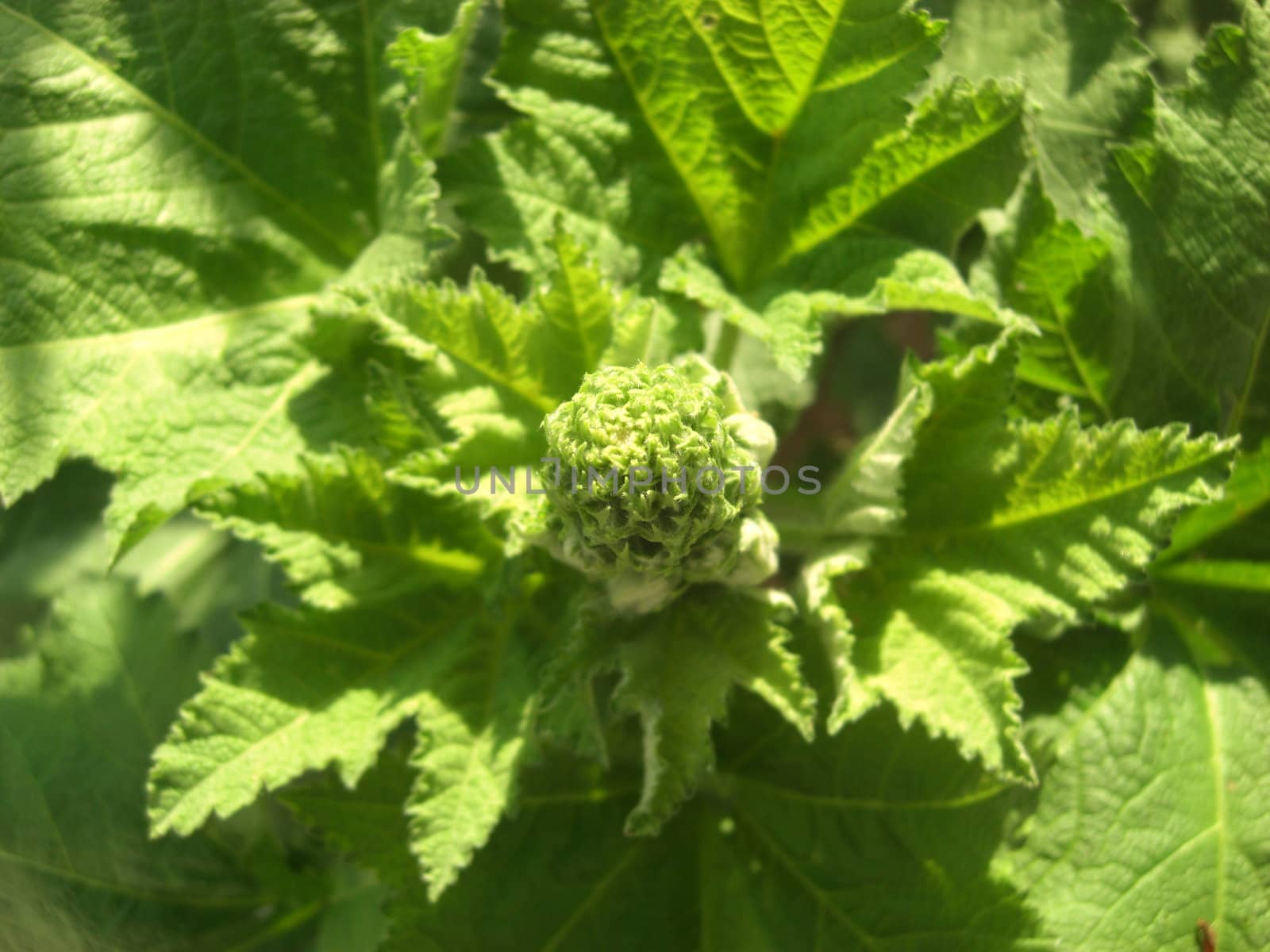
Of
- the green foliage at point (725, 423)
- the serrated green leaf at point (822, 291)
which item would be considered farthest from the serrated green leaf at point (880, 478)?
the serrated green leaf at point (822, 291)

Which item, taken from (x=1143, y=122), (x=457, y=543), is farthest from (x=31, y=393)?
(x=1143, y=122)

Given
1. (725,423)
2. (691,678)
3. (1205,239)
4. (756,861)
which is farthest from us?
(756,861)

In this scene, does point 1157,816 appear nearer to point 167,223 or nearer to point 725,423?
point 725,423

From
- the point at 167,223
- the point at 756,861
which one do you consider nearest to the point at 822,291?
the point at 756,861

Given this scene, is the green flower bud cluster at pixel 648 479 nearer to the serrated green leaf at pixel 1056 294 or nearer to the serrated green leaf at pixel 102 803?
the serrated green leaf at pixel 1056 294

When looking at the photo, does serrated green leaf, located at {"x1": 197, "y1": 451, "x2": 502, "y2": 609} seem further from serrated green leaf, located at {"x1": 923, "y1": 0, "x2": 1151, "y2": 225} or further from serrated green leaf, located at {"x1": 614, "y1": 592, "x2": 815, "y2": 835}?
serrated green leaf, located at {"x1": 923, "y1": 0, "x2": 1151, "y2": 225}

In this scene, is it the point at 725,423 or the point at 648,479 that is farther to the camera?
the point at 725,423

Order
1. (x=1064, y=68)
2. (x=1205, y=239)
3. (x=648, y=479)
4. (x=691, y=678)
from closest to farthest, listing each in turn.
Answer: (x=648, y=479), (x=691, y=678), (x=1205, y=239), (x=1064, y=68)

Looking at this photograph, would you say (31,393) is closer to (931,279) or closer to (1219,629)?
(931,279)

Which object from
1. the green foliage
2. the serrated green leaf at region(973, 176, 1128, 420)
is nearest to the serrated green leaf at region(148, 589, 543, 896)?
the green foliage
